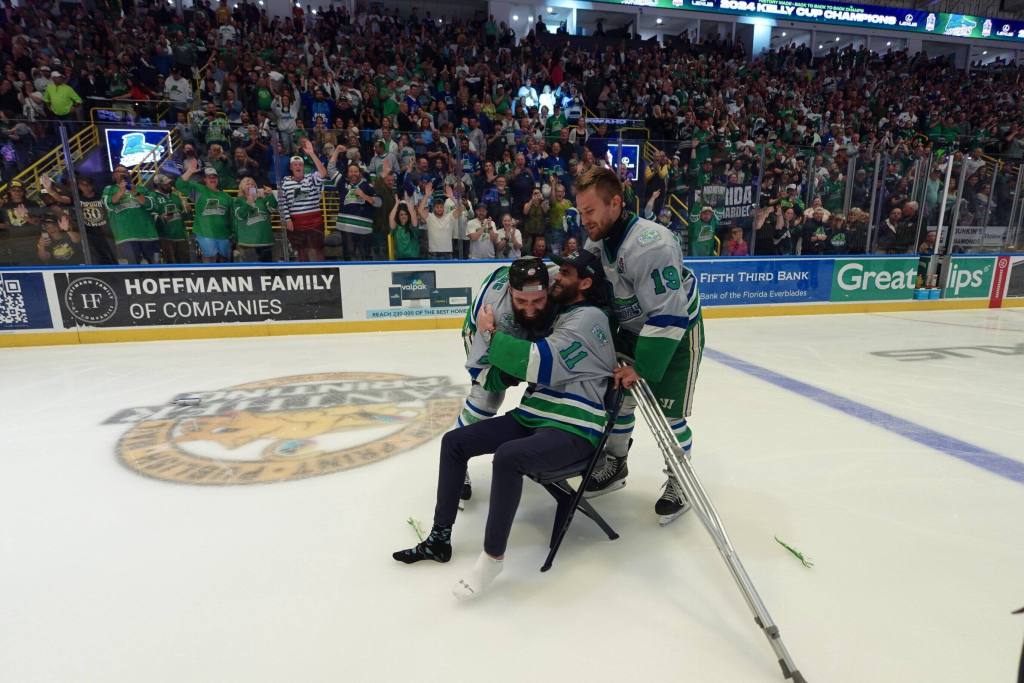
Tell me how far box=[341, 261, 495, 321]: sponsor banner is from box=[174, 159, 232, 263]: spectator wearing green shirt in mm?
1361

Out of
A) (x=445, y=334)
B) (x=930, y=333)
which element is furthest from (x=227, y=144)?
(x=930, y=333)

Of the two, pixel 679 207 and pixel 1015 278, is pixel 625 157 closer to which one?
pixel 679 207

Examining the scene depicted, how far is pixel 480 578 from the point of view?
181 cm

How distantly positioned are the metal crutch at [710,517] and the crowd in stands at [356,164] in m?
5.04

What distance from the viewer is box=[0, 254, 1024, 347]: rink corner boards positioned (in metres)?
5.94

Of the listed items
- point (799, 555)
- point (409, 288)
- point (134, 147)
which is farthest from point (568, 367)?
point (134, 147)

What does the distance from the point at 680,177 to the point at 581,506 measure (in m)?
6.32

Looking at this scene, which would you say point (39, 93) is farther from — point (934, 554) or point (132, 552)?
point (934, 554)

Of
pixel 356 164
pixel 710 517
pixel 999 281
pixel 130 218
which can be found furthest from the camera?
pixel 999 281

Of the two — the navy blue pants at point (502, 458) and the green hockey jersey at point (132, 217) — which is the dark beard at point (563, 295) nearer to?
the navy blue pants at point (502, 458)

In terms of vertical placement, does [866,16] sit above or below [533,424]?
above

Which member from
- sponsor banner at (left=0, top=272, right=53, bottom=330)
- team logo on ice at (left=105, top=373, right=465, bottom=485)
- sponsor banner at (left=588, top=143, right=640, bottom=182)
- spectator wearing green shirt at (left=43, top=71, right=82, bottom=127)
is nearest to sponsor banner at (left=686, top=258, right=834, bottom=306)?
sponsor banner at (left=588, top=143, right=640, bottom=182)

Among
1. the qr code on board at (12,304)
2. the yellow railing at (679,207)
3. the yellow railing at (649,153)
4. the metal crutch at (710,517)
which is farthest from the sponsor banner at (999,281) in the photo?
the qr code on board at (12,304)

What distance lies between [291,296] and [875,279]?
26.1 feet
